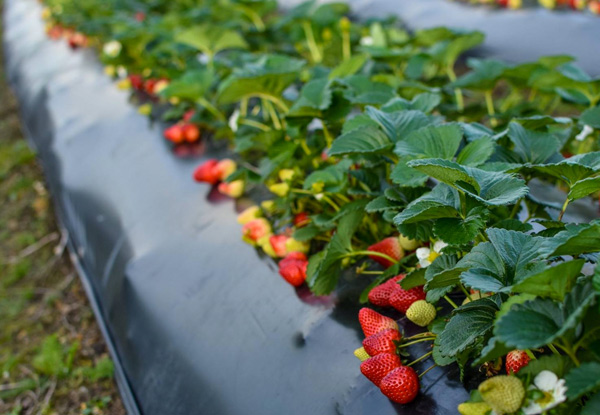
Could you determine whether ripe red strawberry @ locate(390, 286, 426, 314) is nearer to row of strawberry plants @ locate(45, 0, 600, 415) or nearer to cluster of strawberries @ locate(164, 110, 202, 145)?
row of strawberry plants @ locate(45, 0, 600, 415)

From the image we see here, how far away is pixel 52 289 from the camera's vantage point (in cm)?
228

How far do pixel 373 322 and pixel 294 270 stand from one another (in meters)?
0.26

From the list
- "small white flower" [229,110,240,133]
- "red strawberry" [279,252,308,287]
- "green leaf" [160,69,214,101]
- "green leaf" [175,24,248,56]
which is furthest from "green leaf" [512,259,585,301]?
"green leaf" [175,24,248,56]

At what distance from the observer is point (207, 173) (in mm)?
1660

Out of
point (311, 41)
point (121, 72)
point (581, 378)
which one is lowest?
point (121, 72)

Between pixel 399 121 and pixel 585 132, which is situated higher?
pixel 399 121

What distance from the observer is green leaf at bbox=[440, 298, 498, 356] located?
0.76m

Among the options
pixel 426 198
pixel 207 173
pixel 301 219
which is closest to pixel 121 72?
pixel 207 173

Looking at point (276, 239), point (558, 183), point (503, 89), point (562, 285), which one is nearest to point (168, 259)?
point (276, 239)

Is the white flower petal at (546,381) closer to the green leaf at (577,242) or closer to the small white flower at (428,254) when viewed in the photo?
the green leaf at (577,242)

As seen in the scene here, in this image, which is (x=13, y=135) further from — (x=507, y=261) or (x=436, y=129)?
(x=507, y=261)

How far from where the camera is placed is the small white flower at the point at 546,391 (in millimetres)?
656

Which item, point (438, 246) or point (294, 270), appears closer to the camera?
point (438, 246)

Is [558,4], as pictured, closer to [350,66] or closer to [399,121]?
[350,66]
